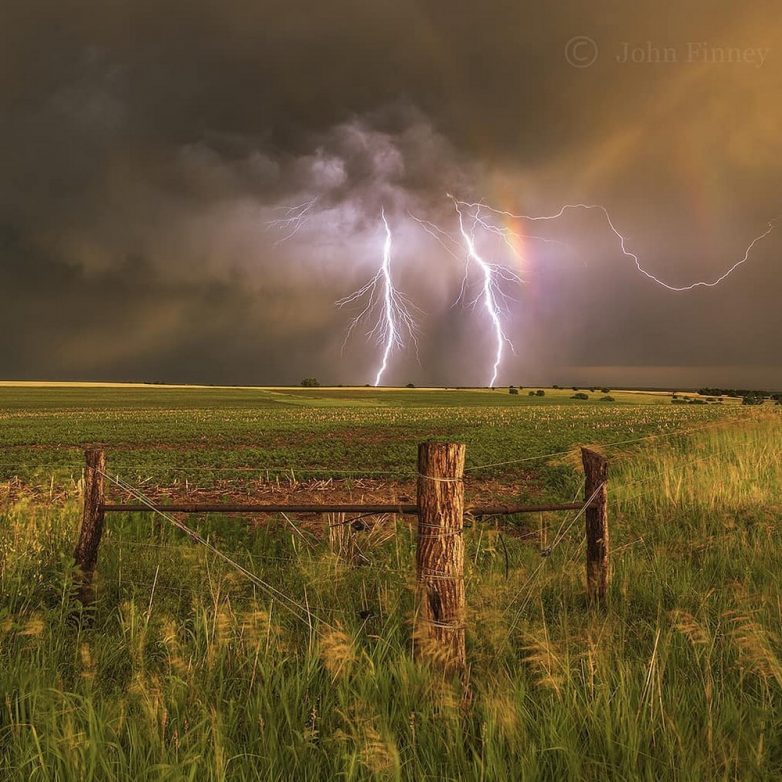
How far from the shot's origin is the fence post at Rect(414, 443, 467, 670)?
3623mm

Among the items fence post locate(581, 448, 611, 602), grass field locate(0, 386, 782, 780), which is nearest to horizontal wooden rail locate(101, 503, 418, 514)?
grass field locate(0, 386, 782, 780)

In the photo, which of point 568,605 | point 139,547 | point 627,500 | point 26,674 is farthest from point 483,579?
point 627,500

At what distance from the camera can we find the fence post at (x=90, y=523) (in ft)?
16.1

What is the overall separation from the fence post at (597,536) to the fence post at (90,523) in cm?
451

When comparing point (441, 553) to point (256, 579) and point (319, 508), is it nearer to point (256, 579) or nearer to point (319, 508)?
point (319, 508)

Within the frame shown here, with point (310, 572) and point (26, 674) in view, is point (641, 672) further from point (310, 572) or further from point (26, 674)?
point (26, 674)

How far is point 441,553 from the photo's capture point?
3.71 metres

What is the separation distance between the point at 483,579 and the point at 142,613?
3.26 metres

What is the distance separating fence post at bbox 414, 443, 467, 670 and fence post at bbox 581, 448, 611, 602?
189 centimetres

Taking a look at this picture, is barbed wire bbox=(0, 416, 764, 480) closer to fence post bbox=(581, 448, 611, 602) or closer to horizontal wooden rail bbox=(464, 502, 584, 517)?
fence post bbox=(581, 448, 611, 602)

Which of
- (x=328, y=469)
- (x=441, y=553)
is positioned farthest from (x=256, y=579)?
(x=328, y=469)

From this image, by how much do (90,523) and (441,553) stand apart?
130 inches

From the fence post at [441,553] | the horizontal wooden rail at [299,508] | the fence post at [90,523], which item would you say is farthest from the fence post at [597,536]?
the fence post at [90,523]

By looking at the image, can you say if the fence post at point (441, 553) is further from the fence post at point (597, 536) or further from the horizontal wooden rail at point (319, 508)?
the fence post at point (597, 536)
